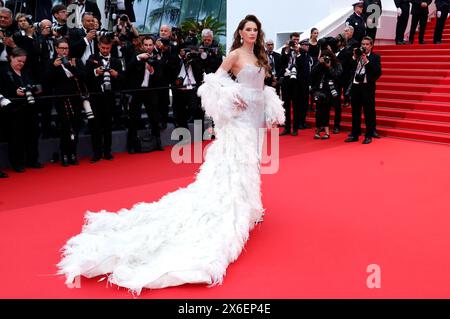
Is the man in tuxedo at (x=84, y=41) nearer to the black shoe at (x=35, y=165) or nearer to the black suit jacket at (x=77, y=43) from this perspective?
the black suit jacket at (x=77, y=43)

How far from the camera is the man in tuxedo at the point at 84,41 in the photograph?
6996 millimetres

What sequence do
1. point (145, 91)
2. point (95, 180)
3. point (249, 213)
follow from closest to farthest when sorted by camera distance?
point (249, 213)
point (95, 180)
point (145, 91)

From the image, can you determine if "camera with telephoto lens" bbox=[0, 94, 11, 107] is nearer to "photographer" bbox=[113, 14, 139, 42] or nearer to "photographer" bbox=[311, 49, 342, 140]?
"photographer" bbox=[113, 14, 139, 42]

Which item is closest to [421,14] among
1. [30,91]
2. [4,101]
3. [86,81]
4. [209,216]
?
[86,81]

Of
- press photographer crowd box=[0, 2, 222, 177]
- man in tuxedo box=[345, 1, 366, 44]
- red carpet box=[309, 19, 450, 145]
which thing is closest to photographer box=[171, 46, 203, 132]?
press photographer crowd box=[0, 2, 222, 177]

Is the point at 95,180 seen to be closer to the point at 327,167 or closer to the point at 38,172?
the point at 38,172

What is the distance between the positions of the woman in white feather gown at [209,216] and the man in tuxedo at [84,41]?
11.9 ft

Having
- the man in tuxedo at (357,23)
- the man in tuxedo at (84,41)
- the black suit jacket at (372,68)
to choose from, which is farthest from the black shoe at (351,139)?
the man in tuxedo at (84,41)

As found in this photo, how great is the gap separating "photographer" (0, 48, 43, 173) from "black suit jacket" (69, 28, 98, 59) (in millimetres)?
825

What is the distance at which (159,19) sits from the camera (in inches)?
955

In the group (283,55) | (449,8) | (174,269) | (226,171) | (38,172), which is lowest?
(38,172)

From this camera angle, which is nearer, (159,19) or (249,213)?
(249,213)
